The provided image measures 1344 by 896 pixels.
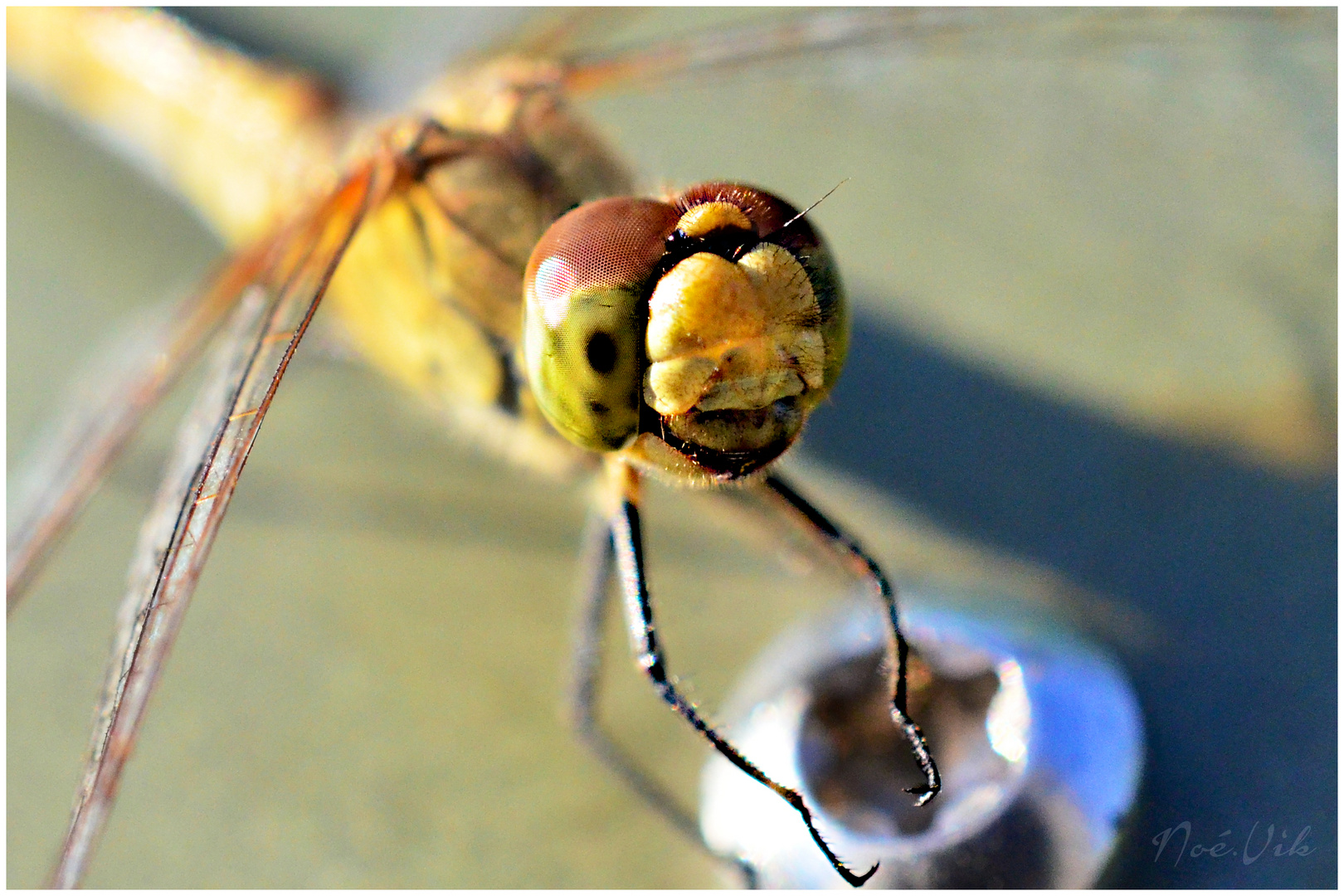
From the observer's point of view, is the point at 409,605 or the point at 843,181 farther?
the point at 843,181

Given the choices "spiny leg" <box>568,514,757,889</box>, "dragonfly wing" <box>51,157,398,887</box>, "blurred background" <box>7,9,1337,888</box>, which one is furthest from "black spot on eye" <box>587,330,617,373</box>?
"blurred background" <box>7,9,1337,888</box>

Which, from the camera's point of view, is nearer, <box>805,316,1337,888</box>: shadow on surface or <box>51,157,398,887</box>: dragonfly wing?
<box>51,157,398,887</box>: dragonfly wing

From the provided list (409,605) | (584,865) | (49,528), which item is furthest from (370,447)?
(584,865)

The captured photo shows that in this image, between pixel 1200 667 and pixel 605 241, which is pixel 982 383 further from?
pixel 605 241

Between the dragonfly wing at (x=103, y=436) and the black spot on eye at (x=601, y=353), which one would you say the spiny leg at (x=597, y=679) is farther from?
the dragonfly wing at (x=103, y=436)

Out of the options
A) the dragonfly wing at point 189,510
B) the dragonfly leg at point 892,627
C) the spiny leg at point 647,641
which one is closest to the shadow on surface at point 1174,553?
the dragonfly leg at point 892,627
